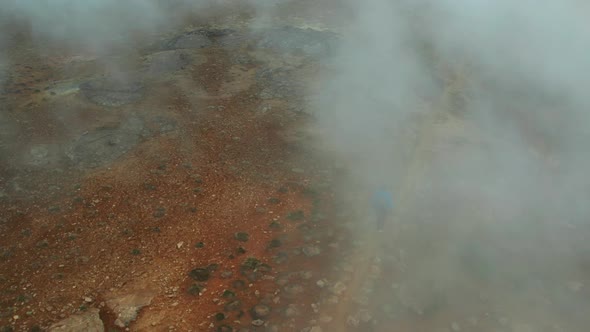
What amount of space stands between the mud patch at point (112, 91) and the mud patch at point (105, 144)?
673 millimetres

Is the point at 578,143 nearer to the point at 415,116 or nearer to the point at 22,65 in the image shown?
the point at 415,116

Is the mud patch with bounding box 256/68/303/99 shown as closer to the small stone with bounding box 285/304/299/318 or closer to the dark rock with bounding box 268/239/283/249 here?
the dark rock with bounding box 268/239/283/249

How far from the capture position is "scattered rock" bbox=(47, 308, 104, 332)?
3.61 metres

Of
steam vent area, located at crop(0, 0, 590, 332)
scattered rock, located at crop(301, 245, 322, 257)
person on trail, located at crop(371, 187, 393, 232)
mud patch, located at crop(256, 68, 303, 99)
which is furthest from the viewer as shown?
mud patch, located at crop(256, 68, 303, 99)

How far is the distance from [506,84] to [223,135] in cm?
468

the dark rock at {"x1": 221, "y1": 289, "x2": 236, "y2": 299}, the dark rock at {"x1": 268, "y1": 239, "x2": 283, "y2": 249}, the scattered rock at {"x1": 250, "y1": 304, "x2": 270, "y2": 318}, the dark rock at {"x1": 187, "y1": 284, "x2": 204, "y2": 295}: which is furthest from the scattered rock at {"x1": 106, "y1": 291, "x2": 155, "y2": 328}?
the dark rock at {"x1": 268, "y1": 239, "x2": 283, "y2": 249}

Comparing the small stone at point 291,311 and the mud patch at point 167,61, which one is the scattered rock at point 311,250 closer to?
the small stone at point 291,311

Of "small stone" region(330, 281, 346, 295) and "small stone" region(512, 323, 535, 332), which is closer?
"small stone" region(512, 323, 535, 332)

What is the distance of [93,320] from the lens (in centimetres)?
368

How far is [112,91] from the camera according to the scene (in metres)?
6.81

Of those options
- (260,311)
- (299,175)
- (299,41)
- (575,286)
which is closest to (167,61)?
(299,41)

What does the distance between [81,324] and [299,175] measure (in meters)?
2.71

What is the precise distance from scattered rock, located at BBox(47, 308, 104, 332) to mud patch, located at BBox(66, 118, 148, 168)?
2.13 meters

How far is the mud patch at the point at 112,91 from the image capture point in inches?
259
